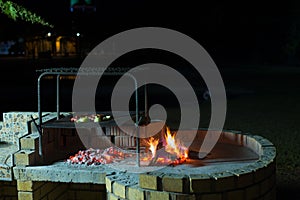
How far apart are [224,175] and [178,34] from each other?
29075 mm

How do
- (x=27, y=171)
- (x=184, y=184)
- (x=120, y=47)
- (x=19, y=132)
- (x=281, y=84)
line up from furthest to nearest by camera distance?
(x=120, y=47), (x=281, y=84), (x=19, y=132), (x=27, y=171), (x=184, y=184)

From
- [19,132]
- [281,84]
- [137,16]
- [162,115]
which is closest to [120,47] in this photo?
[137,16]

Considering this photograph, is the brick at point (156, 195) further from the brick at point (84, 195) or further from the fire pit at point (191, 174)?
the brick at point (84, 195)

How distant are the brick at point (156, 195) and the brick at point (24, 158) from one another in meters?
1.83

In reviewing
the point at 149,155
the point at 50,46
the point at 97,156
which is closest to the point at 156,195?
the point at 149,155

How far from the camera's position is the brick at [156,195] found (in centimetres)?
455

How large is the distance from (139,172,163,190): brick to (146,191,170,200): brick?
0.05 meters

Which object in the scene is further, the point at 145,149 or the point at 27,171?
the point at 145,149

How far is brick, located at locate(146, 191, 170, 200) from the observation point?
14.9 feet

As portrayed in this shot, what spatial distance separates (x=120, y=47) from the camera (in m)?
35.5

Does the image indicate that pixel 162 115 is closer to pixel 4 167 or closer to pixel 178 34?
pixel 4 167

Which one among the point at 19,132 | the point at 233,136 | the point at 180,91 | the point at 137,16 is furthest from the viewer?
the point at 137,16

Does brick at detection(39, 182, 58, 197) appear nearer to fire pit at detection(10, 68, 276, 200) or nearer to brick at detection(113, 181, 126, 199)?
fire pit at detection(10, 68, 276, 200)

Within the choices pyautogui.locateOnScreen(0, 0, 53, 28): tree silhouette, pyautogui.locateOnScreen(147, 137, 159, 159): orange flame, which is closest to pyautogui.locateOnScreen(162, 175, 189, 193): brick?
pyautogui.locateOnScreen(147, 137, 159, 159): orange flame
